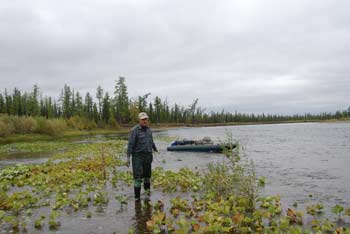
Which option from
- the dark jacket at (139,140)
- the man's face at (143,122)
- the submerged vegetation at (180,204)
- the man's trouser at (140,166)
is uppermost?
the man's face at (143,122)

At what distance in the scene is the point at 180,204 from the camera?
365 inches

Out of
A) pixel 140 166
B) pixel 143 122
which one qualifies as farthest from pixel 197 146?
pixel 143 122

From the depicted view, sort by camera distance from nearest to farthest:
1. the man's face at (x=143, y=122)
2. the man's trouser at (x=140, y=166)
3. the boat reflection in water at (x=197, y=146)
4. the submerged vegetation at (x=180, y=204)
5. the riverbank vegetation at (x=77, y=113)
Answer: the submerged vegetation at (x=180, y=204), the man's face at (x=143, y=122), the man's trouser at (x=140, y=166), the boat reflection in water at (x=197, y=146), the riverbank vegetation at (x=77, y=113)

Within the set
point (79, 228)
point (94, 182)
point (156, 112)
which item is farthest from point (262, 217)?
point (156, 112)

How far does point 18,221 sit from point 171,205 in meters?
4.23

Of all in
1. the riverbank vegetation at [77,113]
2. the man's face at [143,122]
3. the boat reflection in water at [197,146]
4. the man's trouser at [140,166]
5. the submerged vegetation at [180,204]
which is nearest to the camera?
the submerged vegetation at [180,204]

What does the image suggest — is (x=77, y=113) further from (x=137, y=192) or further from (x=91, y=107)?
(x=137, y=192)

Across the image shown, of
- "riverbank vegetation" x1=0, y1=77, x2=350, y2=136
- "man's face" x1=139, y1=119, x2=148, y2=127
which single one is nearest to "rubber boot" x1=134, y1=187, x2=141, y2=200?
"man's face" x1=139, y1=119, x2=148, y2=127

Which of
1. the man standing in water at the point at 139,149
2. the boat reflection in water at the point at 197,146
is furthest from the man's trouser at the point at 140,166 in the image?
the boat reflection in water at the point at 197,146

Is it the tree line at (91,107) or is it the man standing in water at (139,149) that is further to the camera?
the tree line at (91,107)

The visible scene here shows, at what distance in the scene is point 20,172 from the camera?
16234 millimetres

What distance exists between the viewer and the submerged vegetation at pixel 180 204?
24.1 ft

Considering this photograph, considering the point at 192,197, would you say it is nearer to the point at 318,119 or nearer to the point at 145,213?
the point at 145,213

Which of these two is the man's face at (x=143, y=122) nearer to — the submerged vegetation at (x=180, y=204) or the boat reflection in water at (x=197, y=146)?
the submerged vegetation at (x=180, y=204)
